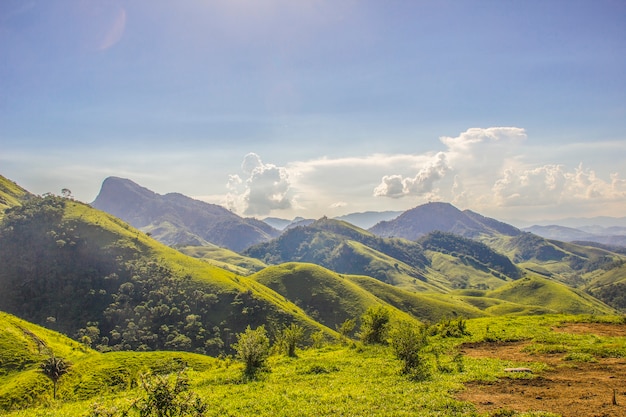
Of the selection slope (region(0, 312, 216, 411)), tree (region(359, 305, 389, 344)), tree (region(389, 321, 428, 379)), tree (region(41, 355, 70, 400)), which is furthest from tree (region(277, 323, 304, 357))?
tree (region(41, 355, 70, 400))

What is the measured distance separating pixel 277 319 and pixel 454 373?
170332 mm

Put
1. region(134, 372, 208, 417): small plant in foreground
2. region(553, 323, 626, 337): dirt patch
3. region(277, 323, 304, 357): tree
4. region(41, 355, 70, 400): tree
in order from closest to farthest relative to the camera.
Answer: region(134, 372, 208, 417): small plant in foreground
region(553, 323, 626, 337): dirt patch
region(41, 355, 70, 400): tree
region(277, 323, 304, 357): tree

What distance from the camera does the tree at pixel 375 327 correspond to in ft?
175

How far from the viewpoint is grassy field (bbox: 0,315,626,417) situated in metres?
26.3

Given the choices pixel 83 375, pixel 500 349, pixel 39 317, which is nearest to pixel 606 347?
pixel 500 349

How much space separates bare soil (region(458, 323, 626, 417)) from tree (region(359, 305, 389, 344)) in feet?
70.5

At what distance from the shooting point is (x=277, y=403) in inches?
1125

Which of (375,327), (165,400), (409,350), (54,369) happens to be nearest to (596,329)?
(375,327)

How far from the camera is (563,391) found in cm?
2566

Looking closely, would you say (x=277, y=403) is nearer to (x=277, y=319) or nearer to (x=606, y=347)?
(x=606, y=347)

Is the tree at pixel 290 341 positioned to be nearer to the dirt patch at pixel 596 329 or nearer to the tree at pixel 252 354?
the tree at pixel 252 354

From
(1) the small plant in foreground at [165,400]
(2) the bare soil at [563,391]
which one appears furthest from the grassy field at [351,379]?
(1) the small plant in foreground at [165,400]

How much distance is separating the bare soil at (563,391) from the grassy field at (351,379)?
935 mm

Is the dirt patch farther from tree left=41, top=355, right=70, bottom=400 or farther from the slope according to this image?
tree left=41, top=355, right=70, bottom=400
